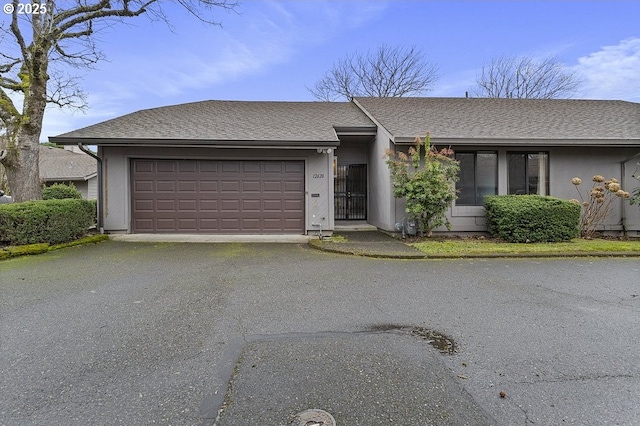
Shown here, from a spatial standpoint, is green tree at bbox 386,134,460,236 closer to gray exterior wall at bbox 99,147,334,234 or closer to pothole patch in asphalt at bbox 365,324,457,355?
gray exterior wall at bbox 99,147,334,234

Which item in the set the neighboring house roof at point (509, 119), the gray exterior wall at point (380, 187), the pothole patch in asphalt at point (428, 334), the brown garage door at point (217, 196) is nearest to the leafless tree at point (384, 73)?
the neighboring house roof at point (509, 119)

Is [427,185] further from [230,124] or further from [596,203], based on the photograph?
[230,124]

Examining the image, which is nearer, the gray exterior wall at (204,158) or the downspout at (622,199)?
the gray exterior wall at (204,158)

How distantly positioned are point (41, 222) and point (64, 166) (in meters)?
18.0

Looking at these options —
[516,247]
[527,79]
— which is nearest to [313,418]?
[516,247]

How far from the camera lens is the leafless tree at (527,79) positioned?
28.0 metres

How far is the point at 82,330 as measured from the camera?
3633mm

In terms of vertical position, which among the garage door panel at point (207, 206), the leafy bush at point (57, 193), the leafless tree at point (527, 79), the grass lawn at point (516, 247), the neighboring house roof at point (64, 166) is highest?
the leafless tree at point (527, 79)

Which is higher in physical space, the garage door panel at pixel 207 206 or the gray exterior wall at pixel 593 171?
the gray exterior wall at pixel 593 171

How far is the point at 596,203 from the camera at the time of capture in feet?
35.1

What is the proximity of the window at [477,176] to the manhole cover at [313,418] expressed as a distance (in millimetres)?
9741

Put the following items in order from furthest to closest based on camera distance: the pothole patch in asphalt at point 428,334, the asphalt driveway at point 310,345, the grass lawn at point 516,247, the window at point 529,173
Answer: the window at point 529,173 → the grass lawn at point 516,247 → the pothole patch in asphalt at point 428,334 → the asphalt driveway at point 310,345

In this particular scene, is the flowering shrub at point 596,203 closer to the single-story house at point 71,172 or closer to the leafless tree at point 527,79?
the leafless tree at point 527,79

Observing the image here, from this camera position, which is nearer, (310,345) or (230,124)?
(310,345)
